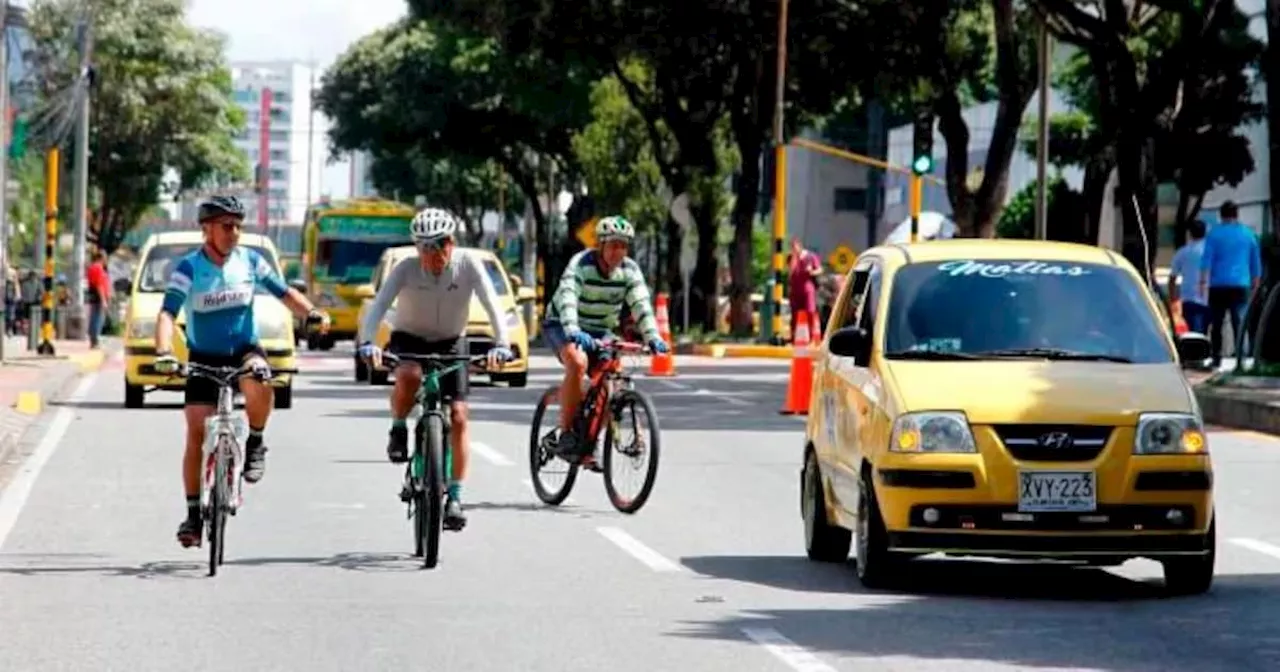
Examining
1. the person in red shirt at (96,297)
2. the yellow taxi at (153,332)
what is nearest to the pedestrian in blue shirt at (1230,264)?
the yellow taxi at (153,332)

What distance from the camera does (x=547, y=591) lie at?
14031mm

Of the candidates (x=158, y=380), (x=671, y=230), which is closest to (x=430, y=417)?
(x=158, y=380)

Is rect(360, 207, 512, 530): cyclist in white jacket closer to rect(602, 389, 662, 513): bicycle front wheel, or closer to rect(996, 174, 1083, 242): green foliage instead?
rect(602, 389, 662, 513): bicycle front wheel

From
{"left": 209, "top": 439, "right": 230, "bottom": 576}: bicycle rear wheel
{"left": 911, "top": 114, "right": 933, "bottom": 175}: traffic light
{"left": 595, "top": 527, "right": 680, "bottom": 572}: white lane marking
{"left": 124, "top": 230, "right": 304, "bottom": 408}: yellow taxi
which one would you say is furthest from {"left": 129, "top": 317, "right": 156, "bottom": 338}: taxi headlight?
{"left": 911, "top": 114, "right": 933, "bottom": 175}: traffic light

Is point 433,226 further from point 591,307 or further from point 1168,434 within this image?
point 1168,434

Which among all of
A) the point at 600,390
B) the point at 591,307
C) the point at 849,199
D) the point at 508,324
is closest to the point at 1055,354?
the point at 591,307

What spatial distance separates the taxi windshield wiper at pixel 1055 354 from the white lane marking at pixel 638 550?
1.87 m

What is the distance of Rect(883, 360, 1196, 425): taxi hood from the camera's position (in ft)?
45.0

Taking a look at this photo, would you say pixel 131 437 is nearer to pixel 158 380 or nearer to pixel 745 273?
pixel 158 380

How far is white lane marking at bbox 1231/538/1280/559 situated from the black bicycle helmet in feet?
17.9

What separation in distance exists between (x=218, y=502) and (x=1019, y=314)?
3.71m

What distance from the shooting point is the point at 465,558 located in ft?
51.4

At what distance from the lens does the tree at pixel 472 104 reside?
234ft

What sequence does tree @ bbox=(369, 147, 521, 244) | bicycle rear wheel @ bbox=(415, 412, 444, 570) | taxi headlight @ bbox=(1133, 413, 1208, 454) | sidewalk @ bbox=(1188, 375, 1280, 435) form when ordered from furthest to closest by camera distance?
tree @ bbox=(369, 147, 521, 244) < sidewalk @ bbox=(1188, 375, 1280, 435) < bicycle rear wheel @ bbox=(415, 412, 444, 570) < taxi headlight @ bbox=(1133, 413, 1208, 454)
